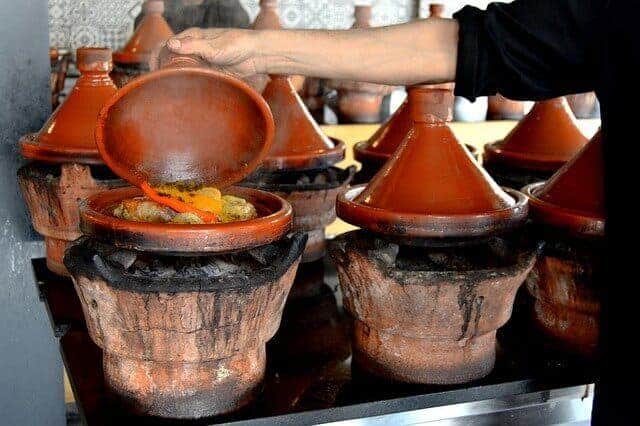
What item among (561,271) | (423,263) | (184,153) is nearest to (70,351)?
(184,153)

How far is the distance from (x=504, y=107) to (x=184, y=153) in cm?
261

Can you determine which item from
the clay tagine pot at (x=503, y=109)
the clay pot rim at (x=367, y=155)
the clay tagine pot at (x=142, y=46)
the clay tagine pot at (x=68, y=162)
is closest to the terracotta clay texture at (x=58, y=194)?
the clay tagine pot at (x=68, y=162)

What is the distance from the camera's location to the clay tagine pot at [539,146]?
7.77 ft

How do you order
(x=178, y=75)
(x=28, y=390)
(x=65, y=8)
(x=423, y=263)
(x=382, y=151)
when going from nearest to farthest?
(x=178, y=75) < (x=423, y=263) < (x=382, y=151) < (x=28, y=390) < (x=65, y=8)

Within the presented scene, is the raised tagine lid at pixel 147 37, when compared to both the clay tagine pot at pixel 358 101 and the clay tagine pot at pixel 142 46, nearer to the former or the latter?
the clay tagine pot at pixel 142 46

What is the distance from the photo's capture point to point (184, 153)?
6.03 feet

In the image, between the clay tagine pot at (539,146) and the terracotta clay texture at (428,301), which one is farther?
the clay tagine pot at (539,146)

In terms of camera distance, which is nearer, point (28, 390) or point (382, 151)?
point (382, 151)

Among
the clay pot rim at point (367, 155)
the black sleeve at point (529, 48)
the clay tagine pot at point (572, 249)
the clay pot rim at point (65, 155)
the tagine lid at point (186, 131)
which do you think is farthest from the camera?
the clay pot rim at point (367, 155)

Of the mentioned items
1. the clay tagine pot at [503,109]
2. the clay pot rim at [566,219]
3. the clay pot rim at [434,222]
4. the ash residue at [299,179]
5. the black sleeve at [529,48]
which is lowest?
the clay tagine pot at [503,109]

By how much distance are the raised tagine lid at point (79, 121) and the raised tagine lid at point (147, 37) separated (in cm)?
80

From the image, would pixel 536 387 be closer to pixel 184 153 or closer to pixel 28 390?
pixel 184 153

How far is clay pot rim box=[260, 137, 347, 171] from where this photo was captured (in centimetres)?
231

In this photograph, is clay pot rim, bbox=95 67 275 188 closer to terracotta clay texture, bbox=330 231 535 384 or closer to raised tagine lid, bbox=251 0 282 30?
terracotta clay texture, bbox=330 231 535 384
